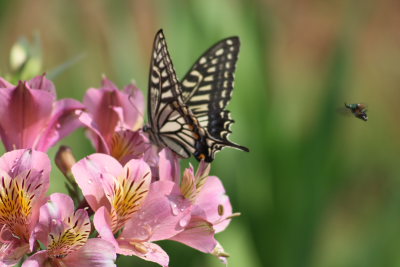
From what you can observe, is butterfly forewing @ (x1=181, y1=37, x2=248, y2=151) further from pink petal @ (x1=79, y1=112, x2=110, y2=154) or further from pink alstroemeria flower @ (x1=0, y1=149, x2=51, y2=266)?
pink alstroemeria flower @ (x1=0, y1=149, x2=51, y2=266)

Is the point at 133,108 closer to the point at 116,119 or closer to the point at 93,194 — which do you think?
the point at 116,119

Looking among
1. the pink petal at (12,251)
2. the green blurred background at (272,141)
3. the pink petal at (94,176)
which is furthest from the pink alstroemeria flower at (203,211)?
the green blurred background at (272,141)

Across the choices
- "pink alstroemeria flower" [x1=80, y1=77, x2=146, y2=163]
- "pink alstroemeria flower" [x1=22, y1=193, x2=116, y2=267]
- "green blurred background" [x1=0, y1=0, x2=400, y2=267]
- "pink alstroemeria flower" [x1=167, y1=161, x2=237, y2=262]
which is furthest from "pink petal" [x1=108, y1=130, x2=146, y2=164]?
"green blurred background" [x1=0, y1=0, x2=400, y2=267]

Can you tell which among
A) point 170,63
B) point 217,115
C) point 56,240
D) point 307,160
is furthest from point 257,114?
point 56,240

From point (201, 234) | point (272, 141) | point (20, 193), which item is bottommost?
point (272, 141)

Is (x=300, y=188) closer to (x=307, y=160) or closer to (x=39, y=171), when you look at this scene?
(x=307, y=160)

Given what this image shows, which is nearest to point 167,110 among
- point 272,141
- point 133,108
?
point 133,108
